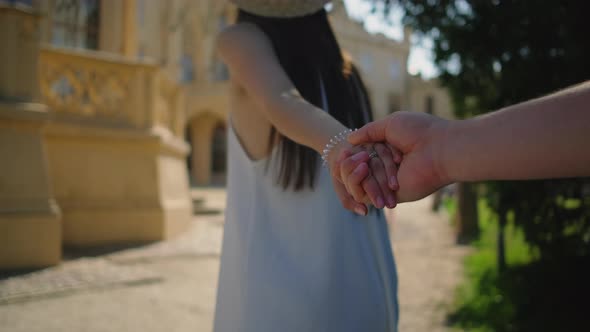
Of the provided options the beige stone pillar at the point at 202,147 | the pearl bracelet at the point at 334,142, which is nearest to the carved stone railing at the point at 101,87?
the pearl bracelet at the point at 334,142

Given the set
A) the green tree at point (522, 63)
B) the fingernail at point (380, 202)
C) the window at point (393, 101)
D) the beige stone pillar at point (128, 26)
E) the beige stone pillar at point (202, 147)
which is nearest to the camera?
the fingernail at point (380, 202)

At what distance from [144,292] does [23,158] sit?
1993mm

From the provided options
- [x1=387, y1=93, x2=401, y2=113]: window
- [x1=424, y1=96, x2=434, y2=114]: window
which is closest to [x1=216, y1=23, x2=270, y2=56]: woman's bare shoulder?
[x1=387, y1=93, x2=401, y2=113]: window

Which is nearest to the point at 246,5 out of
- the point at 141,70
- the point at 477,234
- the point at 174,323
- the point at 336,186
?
the point at 336,186

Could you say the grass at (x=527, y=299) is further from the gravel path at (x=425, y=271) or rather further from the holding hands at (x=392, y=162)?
the holding hands at (x=392, y=162)

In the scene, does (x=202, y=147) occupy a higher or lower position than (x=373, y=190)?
higher

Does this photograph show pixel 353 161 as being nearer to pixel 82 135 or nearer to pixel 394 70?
pixel 82 135

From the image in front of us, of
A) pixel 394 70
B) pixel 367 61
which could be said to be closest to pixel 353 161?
pixel 367 61

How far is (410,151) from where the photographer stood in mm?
1034

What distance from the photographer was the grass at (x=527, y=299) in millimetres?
3168

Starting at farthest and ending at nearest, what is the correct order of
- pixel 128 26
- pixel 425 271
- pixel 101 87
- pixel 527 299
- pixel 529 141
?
pixel 128 26 → pixel 101 87 → pixel 425 271 → pixel 527 299 → pixel 529 141

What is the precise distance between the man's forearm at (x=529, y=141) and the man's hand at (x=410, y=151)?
0.05m

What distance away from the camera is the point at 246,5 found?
1514mm

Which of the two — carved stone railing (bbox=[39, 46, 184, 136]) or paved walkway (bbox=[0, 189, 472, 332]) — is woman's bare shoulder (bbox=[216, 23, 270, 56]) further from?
carved stone railing (bbox=[39, 46, 184, 136])
